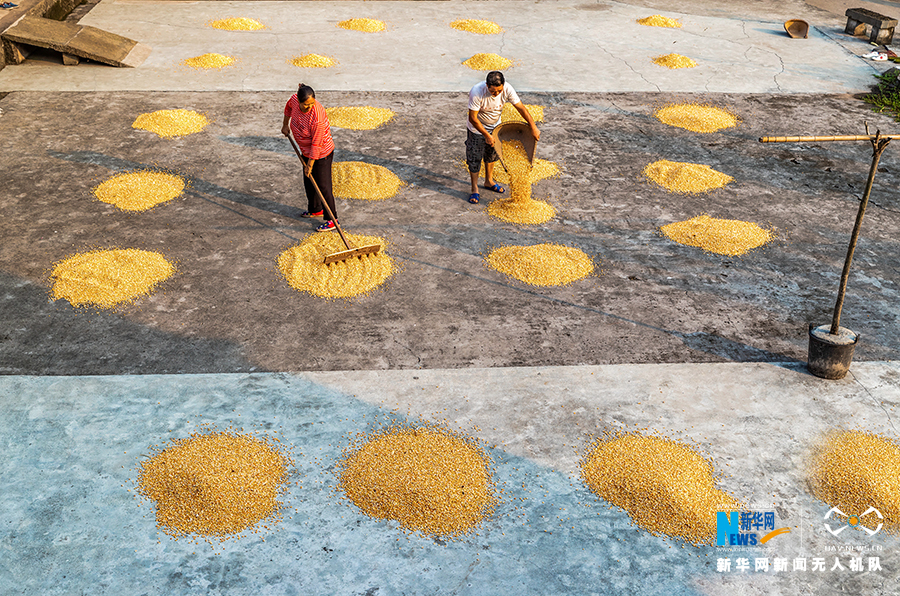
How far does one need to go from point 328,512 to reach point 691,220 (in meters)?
5.32

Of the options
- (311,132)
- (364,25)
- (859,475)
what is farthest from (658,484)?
(364,25)

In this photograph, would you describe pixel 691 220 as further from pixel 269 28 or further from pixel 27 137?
pixel 269 28

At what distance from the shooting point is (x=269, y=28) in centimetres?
1414

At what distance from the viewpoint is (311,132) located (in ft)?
23.9

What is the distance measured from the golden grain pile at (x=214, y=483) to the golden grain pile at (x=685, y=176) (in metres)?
5.94

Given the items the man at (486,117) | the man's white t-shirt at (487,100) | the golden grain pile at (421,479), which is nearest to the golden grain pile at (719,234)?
the man at (486,117)

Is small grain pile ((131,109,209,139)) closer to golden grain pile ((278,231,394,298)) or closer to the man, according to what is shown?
golden grain pile ((278,231,394,298))

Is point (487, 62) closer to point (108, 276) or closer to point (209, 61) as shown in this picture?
point (209, 61)

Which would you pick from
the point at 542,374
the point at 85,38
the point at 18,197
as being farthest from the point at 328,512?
the point at 85,38

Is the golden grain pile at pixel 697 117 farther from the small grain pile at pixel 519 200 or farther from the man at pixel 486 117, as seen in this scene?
the man at pixel 486 117

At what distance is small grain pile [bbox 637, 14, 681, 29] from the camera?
14875 mm

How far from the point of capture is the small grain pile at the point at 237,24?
1398 cm

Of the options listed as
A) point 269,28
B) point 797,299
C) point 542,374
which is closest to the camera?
point 542,374

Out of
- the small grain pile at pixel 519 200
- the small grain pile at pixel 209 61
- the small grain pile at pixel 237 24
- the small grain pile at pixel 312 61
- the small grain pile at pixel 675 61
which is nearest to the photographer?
the small grain pile at pixel 519 200
